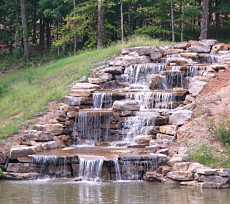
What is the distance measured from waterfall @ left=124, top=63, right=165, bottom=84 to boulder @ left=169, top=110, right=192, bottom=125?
457 centimetres

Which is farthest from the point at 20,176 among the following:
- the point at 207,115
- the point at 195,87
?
the point at 195,87

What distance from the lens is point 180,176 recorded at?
1852 centimetres

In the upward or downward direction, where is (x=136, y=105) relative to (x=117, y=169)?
upward

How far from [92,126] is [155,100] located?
2308 mm

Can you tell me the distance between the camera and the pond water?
1600 centimetres

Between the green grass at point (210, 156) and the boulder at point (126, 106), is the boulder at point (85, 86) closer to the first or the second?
the boulder at point (126, 106)

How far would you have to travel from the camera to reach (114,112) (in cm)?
2311

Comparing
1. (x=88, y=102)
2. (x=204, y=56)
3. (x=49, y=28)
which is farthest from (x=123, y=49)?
(x=49, y=28)

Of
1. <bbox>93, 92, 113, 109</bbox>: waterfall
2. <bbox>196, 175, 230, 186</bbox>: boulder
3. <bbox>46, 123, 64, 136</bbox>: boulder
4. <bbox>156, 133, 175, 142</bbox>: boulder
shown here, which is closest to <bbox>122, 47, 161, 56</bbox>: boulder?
<bbox>93, 92, 113, 109</bbox>: waterfall

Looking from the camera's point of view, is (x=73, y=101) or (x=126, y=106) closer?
(x=126, y=106)

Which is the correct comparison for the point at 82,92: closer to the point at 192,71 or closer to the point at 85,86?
the point at 85,86

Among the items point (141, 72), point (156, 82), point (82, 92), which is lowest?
point (82, 92)

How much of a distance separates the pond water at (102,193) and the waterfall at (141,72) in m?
8.15

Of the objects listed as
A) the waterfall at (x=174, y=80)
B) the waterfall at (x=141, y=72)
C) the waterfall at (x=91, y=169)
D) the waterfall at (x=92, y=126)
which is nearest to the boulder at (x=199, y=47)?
the waterfall at (x=141, y=72)
